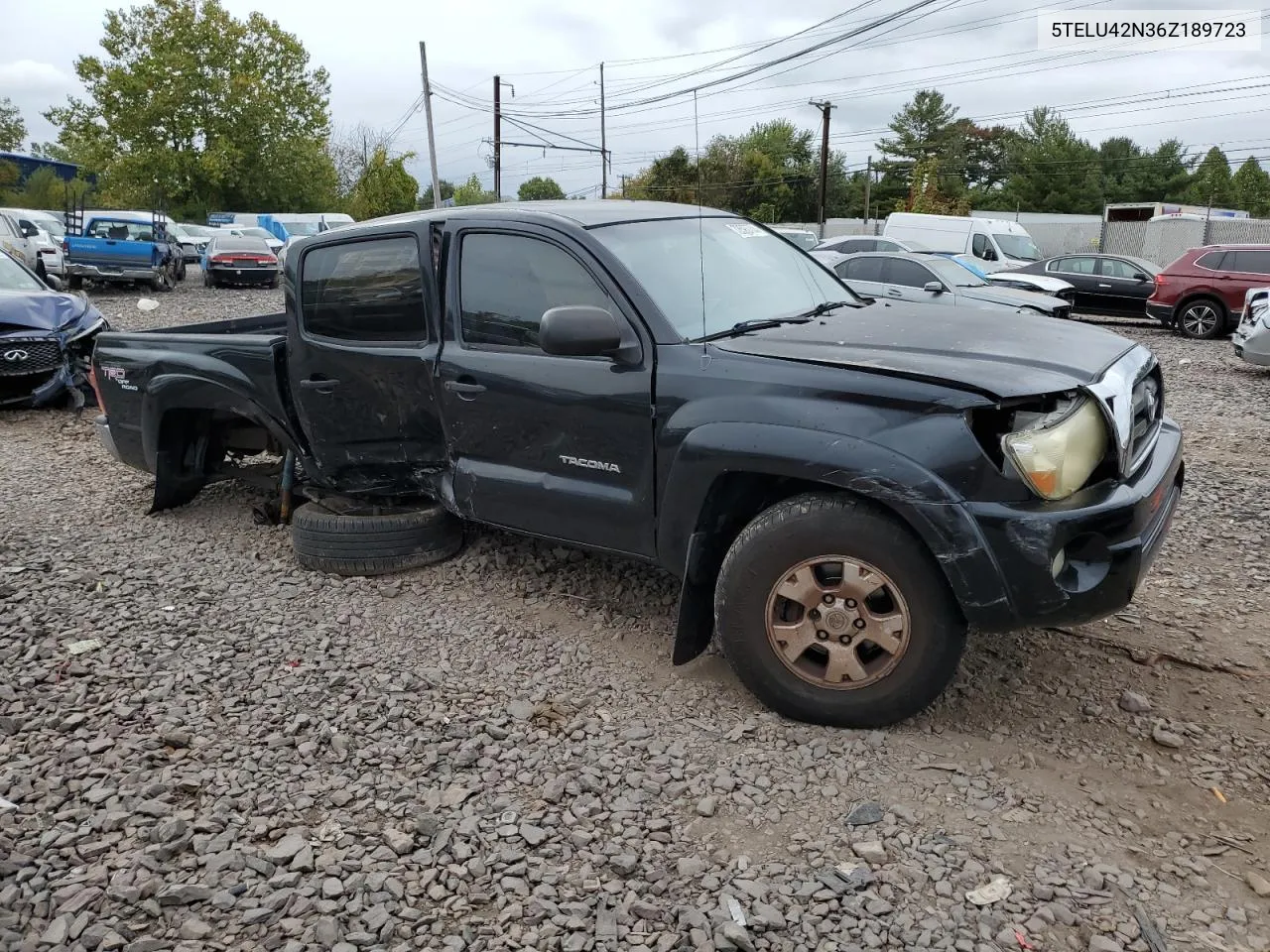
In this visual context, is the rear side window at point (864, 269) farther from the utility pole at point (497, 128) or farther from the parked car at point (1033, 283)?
the utility pole at point (497, 128)

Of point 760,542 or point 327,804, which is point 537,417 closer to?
point 760,542

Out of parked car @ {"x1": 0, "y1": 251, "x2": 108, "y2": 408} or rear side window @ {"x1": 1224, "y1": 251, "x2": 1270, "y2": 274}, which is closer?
parked car @ {"x1": 0, "y1": 251, "x2": 108, "y2": 408}

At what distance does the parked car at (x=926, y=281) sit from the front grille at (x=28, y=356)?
345 inches

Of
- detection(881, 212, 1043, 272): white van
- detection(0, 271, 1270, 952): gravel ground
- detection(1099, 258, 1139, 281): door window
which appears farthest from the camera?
detection(881, 212, 1043, 272): white van

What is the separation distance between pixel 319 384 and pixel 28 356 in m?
5.59

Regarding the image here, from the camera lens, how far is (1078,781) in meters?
3.07

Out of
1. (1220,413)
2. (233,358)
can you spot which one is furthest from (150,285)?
(1220,413)

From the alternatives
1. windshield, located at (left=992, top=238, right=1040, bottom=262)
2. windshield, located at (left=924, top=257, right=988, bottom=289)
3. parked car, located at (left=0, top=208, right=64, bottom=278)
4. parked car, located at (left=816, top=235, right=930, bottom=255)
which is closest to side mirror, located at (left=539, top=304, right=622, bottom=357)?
windshield, located at (left=924, top=257, right=988, bottom=289)

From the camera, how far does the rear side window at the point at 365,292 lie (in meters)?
4.36

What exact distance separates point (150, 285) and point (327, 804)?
2166 cm

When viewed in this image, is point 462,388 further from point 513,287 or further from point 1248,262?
point 1248,262

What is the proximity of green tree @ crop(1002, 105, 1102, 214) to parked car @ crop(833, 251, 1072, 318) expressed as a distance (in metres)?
53.9

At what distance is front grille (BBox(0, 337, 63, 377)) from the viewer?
8539 mm

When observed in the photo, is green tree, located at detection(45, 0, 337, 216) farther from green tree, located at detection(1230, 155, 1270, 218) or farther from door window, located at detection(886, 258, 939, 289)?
green tree, located at detection(1230, 155, 1270, 218)
